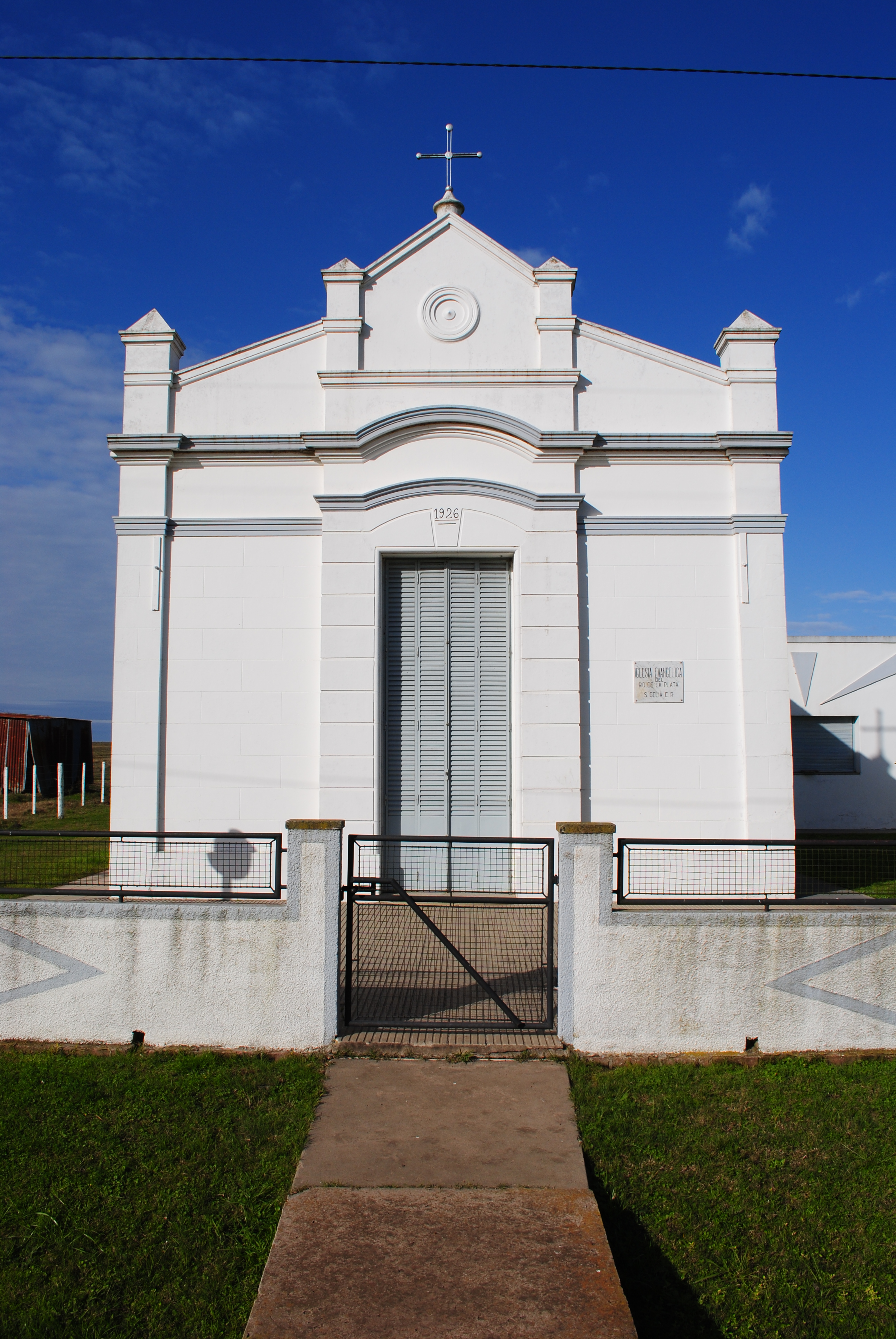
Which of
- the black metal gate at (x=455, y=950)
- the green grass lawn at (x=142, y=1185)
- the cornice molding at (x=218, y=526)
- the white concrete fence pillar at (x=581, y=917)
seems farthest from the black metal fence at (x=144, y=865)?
the cornice molding at (x=218, y=526)

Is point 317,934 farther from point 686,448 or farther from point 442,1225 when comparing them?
point 686,448

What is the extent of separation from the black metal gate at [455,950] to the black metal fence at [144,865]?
0.88 meters

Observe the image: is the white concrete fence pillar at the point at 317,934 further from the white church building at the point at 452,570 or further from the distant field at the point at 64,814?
the distant field at the point at 64,814

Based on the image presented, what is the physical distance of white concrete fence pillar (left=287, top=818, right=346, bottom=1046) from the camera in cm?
565

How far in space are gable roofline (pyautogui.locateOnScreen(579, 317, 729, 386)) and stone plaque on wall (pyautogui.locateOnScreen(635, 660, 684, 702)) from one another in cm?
353

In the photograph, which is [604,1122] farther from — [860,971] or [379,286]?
[379,286]

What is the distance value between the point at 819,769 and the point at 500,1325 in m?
19.1

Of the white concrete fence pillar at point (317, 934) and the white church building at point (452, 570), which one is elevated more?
the white church building at point (452, 570)

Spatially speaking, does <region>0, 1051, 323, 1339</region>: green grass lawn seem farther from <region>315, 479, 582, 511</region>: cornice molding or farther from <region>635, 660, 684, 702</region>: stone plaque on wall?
<region>315, 479, 582, 511</region>: cornice molding

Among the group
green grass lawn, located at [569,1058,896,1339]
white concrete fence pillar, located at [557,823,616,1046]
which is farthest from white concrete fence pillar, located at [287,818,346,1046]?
green grass lawn, located at [569,1058,896,1339]

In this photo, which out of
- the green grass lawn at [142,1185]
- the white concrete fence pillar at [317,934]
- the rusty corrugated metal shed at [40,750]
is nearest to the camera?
the green grass lawn at [142,1185]

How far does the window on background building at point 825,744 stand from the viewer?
2011 cm

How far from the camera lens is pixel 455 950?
5.79 metres

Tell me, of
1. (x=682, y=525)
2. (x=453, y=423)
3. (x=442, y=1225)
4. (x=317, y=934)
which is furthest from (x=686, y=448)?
(x=442, y=1225)
